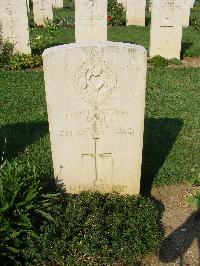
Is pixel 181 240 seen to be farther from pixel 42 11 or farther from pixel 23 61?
pixel 42 11

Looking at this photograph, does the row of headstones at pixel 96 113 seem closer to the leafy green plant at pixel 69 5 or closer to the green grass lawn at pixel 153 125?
the green grass lawn at pixel 153 125

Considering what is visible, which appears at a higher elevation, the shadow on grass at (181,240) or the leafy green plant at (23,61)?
the leafy green plant at (23,61)

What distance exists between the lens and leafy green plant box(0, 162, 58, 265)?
4418 millimetres

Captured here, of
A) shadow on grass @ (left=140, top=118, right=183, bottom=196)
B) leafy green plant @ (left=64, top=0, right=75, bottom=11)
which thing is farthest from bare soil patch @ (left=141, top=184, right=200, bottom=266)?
leafy green plant @ (left=64, top=0, right=75, bottom=11)

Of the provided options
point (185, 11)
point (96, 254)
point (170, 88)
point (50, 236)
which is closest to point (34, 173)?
point (50, 236)

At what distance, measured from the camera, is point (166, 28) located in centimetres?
1255

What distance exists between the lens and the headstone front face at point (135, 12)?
18406mm

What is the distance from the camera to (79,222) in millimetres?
4797

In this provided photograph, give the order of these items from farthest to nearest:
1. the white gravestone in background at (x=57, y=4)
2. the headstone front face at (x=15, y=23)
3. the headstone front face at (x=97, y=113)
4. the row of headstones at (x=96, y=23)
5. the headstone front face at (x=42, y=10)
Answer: the white gravestone in background at (x=57, y=4)
the headstone front face at (x=42, y=10)
the row of headstones at (x=96, y=23)
the headstone front face at (x=15, y=23)
the headstone front face at (x=97, y=113)

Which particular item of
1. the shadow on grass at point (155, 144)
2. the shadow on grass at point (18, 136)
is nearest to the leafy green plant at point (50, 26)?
the shadow on grass at point (18, 136)

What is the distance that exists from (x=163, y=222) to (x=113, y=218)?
83 centimetres

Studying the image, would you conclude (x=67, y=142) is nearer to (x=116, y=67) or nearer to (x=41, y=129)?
(x=116, y=67)

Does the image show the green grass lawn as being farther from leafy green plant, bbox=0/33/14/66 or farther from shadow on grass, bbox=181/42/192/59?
shadow on grass, bbox=181/42/192/59

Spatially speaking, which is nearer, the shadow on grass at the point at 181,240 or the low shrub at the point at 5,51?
the shadow on grass at the point at 181,240
